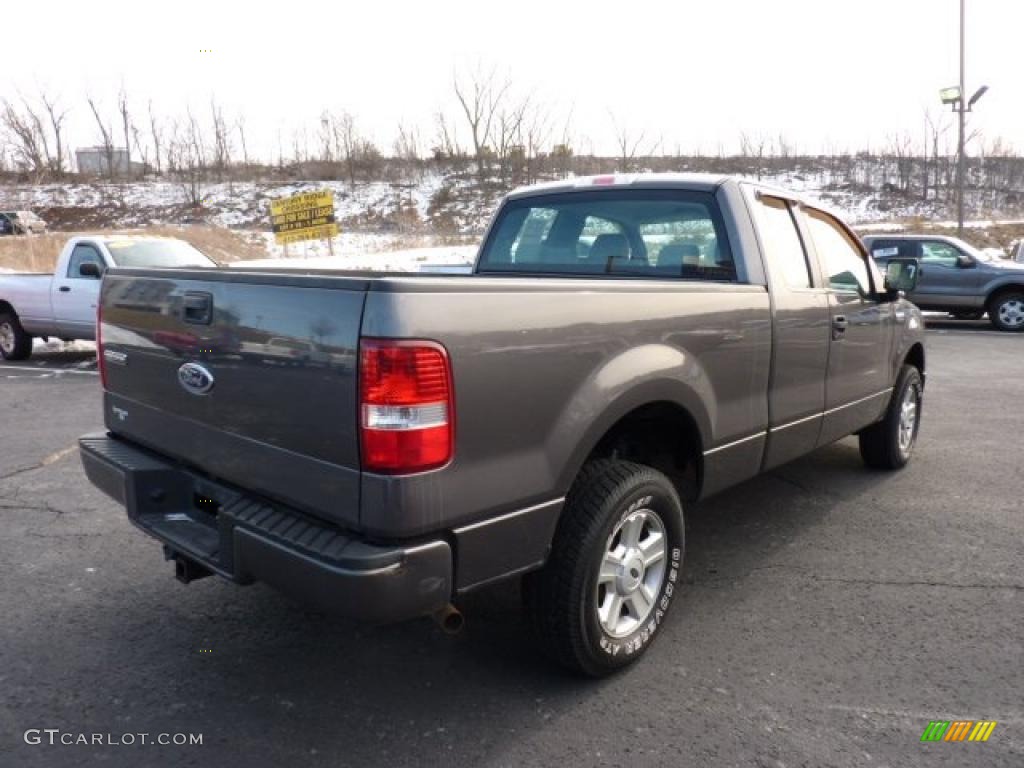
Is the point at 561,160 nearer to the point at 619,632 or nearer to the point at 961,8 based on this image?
the point at 961,8

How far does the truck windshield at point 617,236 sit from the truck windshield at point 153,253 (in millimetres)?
6582

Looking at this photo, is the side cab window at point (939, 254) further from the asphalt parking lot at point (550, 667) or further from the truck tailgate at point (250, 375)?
the truck tailgate at point (250, 375)

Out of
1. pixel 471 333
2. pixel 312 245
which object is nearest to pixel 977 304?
pixel 471 333

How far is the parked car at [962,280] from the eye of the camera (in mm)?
14258

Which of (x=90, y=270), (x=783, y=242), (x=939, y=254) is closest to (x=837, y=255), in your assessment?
(x=783, y=242)

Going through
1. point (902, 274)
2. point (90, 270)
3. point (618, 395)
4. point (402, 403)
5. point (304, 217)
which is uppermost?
point (304, 217)

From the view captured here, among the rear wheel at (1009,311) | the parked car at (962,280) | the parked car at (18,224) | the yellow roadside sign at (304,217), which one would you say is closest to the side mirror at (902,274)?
the parked car at (962,280)

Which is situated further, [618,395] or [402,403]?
[618,395]

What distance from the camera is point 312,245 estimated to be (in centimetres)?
3719

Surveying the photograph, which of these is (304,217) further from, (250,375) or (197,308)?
(250,375)

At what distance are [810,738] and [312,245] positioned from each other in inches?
1454

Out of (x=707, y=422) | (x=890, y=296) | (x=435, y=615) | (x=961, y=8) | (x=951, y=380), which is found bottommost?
(x=951, y=380)

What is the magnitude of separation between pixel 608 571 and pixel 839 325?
222cm

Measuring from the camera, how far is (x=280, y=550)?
7.71 ft
